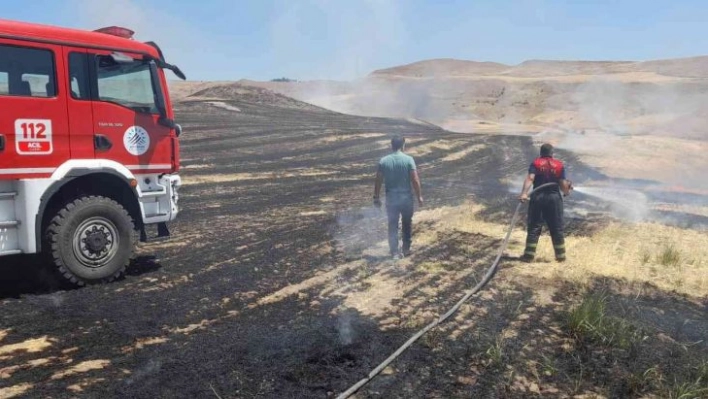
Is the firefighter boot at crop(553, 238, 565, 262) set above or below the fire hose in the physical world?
above

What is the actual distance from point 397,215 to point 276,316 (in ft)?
9.55

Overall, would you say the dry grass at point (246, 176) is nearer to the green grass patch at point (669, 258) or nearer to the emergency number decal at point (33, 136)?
the emergency number decal at point (33, 136)

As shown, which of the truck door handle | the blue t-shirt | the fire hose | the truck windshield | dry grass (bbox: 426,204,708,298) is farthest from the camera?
the blue t-shirt

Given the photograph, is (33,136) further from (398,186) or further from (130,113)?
(398,186)

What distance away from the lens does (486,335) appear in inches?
206

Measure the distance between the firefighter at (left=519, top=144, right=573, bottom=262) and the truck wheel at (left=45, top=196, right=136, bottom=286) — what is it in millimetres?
5529

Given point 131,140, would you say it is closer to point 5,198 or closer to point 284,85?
point 5,198

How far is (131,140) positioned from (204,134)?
1531cm

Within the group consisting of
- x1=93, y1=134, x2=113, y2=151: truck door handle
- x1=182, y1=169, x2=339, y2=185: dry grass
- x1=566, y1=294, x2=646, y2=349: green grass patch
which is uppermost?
x1=93, y1=134, x2=113, y2=151: truck door handle

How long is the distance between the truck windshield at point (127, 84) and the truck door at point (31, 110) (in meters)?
0.48

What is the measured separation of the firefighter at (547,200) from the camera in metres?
7.77

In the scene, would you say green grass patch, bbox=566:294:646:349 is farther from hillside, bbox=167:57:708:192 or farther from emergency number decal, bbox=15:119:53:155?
hillside, bbox=167:57:708:192

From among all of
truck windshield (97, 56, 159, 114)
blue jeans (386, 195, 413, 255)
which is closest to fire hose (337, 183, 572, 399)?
blue jeans (386, 195, 413, 255)

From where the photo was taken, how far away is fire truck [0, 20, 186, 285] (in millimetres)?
5656
